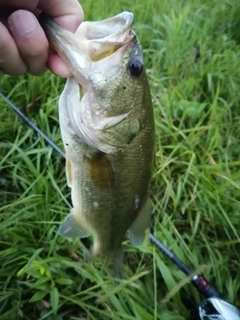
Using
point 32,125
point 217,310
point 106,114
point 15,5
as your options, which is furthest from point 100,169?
point 32,125

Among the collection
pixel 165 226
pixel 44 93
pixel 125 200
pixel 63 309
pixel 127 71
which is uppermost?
pixel 127 71

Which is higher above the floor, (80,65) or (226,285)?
(80,65)

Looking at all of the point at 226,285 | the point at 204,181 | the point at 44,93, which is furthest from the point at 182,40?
the point at 226,285

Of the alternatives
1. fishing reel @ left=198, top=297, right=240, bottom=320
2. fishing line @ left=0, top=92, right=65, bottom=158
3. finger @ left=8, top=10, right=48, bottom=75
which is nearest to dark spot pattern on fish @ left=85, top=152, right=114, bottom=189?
finger @ left=8, top=10, right=48, bottom=75

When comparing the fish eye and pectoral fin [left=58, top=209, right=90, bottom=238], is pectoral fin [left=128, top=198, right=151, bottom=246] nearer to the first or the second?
pectoral fin [left=58, top=209, right=90, bottom=238]

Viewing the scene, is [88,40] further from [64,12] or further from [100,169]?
[100,169]

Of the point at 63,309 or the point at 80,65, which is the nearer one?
the point at 80,65

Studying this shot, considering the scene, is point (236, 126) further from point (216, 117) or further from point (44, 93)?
point (44, 93)

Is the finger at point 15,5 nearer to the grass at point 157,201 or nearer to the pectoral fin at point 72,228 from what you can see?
the pectoral fin at point 72,228
